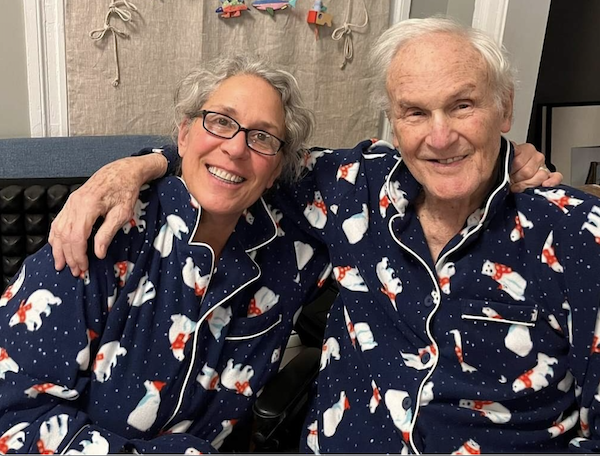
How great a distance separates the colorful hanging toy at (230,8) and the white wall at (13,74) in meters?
0.63

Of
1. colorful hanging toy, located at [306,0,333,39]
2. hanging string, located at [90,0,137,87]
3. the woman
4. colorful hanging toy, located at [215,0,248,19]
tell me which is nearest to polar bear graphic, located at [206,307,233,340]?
the woman

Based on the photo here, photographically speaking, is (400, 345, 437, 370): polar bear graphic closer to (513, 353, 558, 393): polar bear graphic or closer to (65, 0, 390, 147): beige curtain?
(513, 353, 558, 393): polar bear graphic

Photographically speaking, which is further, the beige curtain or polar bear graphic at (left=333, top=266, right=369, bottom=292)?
the beige curtain

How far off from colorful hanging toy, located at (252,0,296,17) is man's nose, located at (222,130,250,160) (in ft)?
3.38

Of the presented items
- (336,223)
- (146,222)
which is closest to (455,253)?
(336,223)

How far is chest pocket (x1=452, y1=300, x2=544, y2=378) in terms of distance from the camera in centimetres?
127

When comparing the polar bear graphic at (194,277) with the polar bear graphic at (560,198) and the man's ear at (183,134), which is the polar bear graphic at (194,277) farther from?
the polar bear graphic at (560,198)

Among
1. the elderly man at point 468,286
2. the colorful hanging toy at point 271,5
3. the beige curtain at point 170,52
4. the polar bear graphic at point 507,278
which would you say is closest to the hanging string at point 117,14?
the beige curtain at point 170,52

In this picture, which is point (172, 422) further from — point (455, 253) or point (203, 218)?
point (455, 253)

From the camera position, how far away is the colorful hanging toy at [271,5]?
7.00 ft

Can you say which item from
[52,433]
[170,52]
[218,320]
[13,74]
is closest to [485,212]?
[218,320]

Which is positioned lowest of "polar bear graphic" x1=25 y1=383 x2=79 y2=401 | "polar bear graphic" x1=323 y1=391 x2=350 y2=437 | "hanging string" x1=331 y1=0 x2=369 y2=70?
"polar bear graphic" x1=323 y1=391 x2=350 y2=437

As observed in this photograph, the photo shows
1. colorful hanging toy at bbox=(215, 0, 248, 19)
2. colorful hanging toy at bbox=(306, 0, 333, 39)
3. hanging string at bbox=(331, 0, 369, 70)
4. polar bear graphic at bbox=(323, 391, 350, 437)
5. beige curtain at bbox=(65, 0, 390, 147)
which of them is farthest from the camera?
hanging string at bbox=(331, 0, 369, 70)

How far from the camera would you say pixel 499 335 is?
4.19 ft
